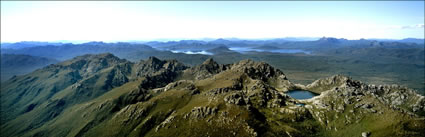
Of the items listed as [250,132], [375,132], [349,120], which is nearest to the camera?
[375,132]

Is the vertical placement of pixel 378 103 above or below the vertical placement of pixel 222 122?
above

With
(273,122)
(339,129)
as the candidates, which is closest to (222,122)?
(273,122)

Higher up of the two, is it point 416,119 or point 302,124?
point 416,119

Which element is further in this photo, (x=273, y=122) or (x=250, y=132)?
(x=273, y=122)

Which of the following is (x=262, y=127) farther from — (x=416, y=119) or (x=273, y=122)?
(x=416, y=119)

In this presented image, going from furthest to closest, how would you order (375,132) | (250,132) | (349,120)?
(349,120)
(250,132)
(375,132)

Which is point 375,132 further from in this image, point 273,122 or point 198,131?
point 198,131

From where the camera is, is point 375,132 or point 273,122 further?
point 273,122

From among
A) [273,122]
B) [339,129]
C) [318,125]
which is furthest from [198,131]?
[339,129]

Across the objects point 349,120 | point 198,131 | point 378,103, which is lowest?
point 198,131
